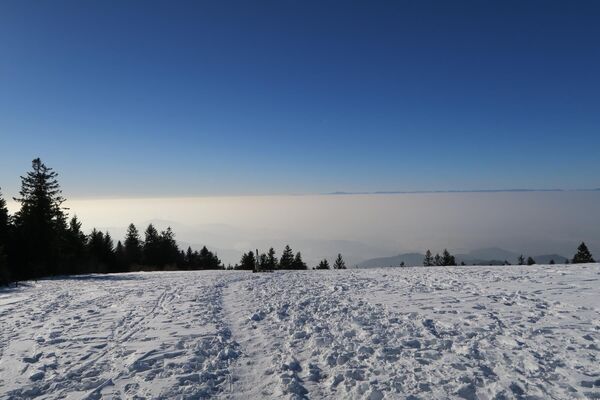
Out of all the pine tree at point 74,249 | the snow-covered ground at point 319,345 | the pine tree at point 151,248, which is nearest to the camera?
the snow-covered ground at point 319,345

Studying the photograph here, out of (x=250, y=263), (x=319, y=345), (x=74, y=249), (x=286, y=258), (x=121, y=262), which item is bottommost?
(x=319, y=345)

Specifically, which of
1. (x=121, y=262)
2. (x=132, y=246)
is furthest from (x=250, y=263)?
(x=132, y=246)

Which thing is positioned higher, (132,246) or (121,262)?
(132,246)

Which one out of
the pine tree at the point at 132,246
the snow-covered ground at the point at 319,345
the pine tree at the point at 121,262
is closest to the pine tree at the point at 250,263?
the snow-covered ground at the point at 319,345

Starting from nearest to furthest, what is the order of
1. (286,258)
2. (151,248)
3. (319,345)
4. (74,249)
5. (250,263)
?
1. (319,345)
2. (250,263)
3. (74,249)
4. (151,248)
5. (286,258)

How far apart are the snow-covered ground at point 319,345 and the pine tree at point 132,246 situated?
6630 centimetres

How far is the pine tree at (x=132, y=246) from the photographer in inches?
2968

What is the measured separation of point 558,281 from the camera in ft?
46.0

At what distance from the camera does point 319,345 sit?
8555mm

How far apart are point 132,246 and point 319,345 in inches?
3160

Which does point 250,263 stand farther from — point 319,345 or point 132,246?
point 132,246

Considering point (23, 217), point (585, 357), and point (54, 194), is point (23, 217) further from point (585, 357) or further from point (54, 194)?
point (585, 357)

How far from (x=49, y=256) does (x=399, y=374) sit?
43385 mm

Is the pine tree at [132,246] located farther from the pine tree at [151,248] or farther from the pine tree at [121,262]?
the pine tree at [151,248]
